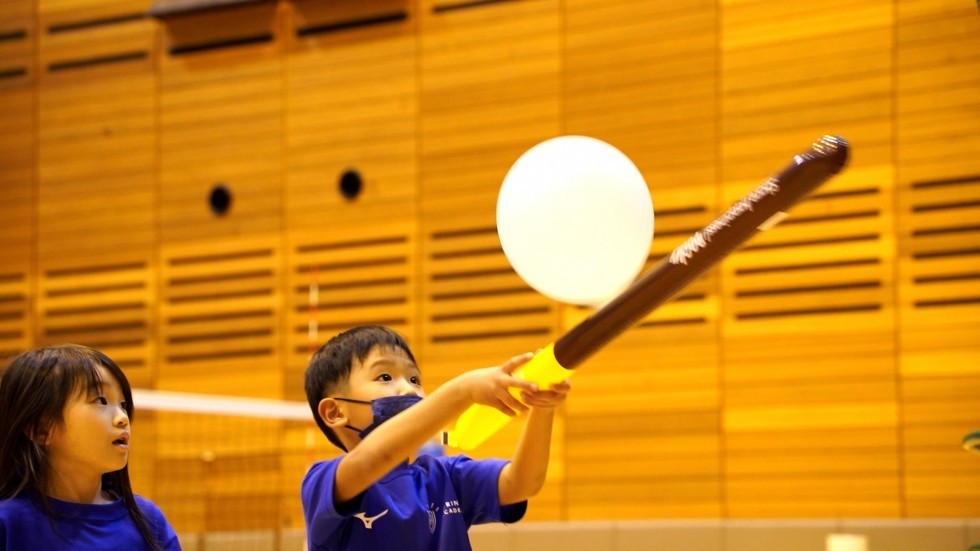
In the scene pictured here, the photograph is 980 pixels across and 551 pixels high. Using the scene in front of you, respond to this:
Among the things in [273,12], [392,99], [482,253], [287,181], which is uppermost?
[273,12]

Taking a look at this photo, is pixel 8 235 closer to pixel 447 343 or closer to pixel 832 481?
pixel 447 343

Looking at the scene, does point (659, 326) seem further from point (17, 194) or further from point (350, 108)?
point (17, 194)

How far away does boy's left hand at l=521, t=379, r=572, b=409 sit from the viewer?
2326 millimetres

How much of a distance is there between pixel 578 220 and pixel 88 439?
1.24 metres

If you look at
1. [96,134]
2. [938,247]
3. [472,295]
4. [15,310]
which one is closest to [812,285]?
[938,247]

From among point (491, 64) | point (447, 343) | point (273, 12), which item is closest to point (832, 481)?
point (447, 343)

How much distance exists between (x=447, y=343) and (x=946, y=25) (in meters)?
4.20

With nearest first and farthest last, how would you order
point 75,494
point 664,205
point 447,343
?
1. point 75,494
2. point 664,205
3. point 447,343

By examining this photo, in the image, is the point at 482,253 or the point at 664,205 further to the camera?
the point at 482,253

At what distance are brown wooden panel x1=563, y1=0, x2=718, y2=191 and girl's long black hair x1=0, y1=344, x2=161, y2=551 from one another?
642 centimetres

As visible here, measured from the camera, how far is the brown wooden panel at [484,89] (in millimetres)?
9344

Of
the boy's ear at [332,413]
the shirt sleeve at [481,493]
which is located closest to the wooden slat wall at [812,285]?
the shirt sleeve at [481,493]

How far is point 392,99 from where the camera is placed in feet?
32.3

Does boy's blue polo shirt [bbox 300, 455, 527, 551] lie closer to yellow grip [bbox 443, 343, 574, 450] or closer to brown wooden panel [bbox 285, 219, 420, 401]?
yellow grip [bbox 443, 343, 574, 450]
